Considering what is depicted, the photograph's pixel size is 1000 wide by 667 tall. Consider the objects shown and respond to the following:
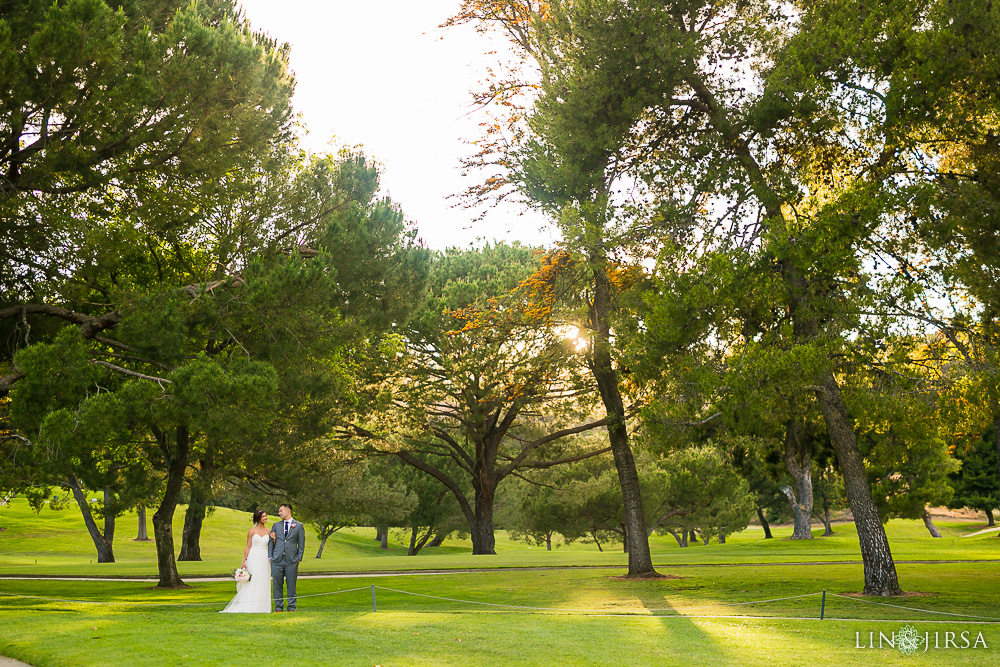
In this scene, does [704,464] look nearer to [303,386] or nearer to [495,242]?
[495,242]

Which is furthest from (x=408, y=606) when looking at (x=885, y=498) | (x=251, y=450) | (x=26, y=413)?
(x=885, y=498)

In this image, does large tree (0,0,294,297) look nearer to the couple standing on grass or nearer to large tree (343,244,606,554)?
the couple standing on grass

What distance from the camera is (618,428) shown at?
20.7 meters

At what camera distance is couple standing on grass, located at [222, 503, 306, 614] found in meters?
10.9

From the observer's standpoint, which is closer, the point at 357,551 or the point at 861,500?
the point at 861,500

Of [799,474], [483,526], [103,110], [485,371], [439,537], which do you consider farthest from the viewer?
[439,537]

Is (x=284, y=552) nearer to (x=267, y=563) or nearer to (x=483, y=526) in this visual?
(x=267, y=563)

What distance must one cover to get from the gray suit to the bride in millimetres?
233

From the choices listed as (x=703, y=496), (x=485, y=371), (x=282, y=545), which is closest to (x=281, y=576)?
(x=282, y=545)

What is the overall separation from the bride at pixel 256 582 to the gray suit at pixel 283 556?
0.23 m

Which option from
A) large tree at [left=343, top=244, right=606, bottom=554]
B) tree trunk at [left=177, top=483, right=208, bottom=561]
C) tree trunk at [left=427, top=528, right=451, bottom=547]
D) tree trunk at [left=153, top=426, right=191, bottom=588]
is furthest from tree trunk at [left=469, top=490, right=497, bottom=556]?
tree trunk at [left=427, top=528, right=451, bottom=547]

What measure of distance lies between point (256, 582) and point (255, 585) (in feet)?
0.17

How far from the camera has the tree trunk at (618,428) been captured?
763 inches

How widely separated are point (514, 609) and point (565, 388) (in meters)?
13.0
